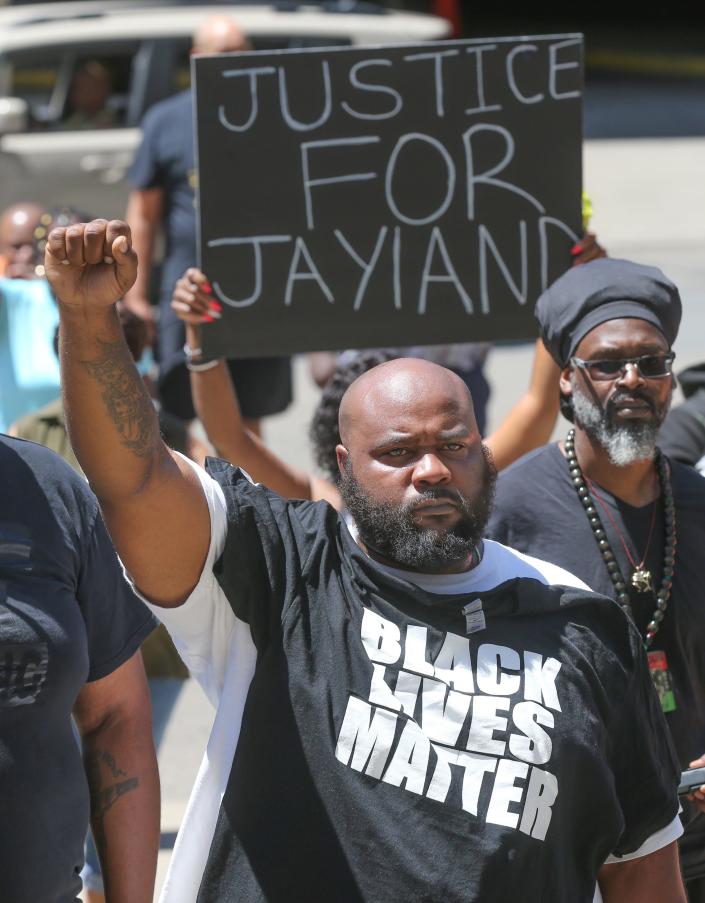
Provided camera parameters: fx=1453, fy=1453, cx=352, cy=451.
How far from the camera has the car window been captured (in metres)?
8.96

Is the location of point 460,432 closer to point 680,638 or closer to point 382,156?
point 680,638

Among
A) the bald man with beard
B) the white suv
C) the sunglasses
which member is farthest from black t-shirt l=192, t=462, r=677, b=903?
the white suv

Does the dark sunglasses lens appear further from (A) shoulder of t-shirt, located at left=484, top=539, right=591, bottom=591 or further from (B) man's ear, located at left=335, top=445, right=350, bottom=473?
(B) man's ear, located at left=335, top=445, right=350, bottom=473

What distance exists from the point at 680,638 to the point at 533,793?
2.58ft

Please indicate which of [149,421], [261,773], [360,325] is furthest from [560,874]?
[360,325]

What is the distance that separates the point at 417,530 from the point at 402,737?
12.8 inches

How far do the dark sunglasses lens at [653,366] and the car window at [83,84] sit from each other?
21.8ft

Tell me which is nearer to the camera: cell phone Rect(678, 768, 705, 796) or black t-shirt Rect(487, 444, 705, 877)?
cell phone Rect(678, 768, 705, 796)

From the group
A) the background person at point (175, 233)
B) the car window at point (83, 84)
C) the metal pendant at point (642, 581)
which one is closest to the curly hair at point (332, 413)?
the metal pendant at point (642, 581)

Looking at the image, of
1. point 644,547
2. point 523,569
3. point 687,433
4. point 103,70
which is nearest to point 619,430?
point 644,547

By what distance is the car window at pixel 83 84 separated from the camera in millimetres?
8961

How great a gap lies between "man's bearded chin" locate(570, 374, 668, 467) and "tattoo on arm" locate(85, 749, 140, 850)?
3.72 ft

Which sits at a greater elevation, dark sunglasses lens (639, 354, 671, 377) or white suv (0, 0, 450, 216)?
white suv (0, 0, 450, 216)

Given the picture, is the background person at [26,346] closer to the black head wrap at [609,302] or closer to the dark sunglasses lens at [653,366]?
the black head wrap at [609,302]
